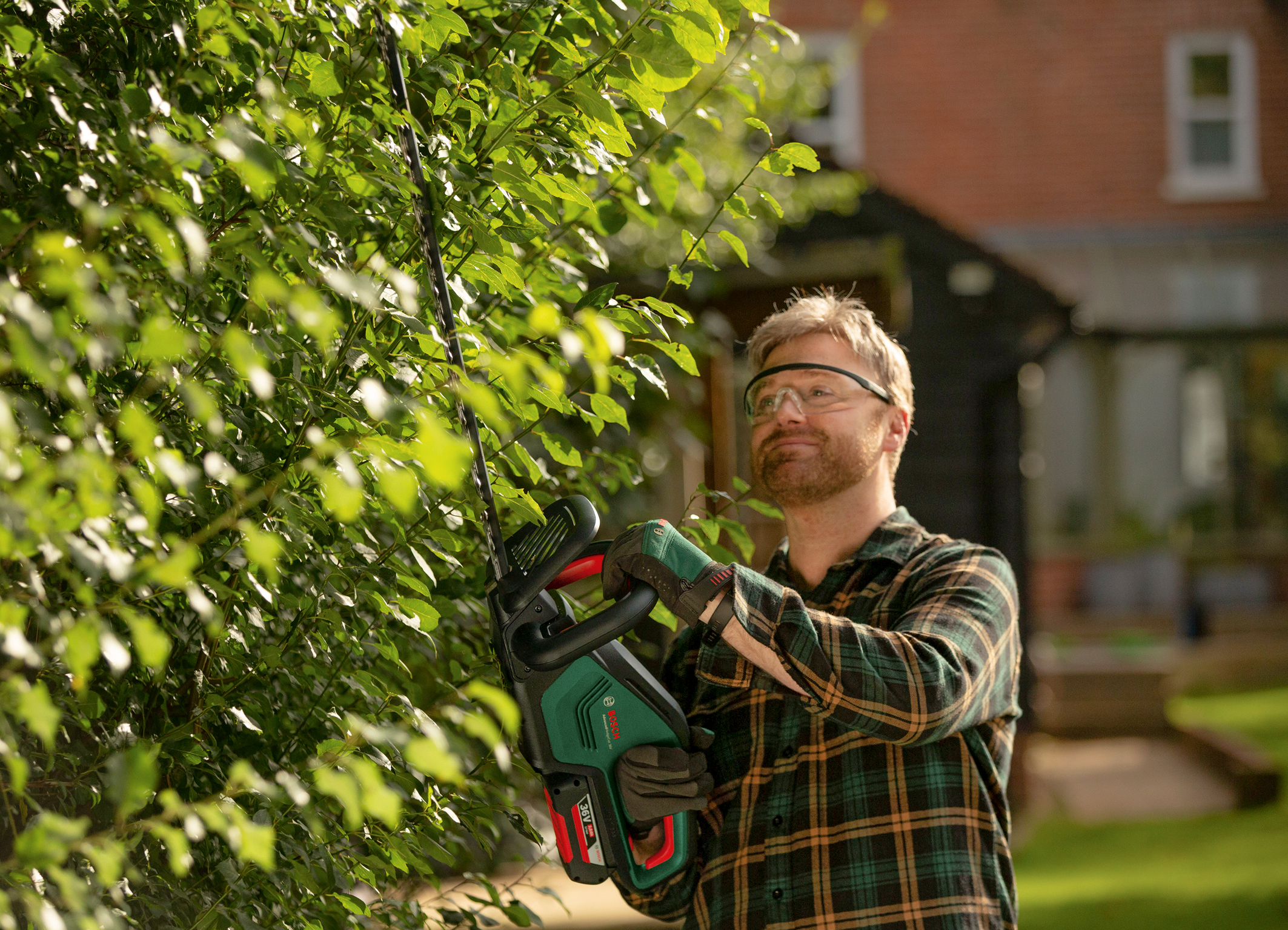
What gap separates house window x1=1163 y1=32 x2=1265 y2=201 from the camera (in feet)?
49.2

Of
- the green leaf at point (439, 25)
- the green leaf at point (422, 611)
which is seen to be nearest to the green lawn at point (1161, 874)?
the green leaf at point (422, 611)

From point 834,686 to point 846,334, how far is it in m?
0.76

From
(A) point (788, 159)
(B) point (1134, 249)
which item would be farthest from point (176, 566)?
(B) point (1134, 249)

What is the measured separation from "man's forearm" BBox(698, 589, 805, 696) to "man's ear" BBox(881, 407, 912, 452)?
26.0 inches

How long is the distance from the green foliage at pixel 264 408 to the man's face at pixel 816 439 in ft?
1.35

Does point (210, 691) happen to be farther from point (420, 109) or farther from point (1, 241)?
point (420, 109)

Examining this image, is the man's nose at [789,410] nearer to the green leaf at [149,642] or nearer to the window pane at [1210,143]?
the green leaf at [149,642]

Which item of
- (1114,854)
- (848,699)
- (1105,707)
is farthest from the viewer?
(1105,707)

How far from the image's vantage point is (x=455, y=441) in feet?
3.12

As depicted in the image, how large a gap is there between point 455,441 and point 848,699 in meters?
1.01

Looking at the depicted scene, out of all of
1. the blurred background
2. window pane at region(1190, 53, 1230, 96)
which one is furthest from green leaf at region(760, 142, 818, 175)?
window pane at region(1190, 53, 1230, 96)

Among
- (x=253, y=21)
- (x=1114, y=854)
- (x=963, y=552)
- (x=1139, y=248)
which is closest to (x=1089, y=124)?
(x=1139, y=248)

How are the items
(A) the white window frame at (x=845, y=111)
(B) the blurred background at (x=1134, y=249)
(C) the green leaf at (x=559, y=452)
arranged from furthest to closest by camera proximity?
(A) the white window frame at (x=845, y=111)
(B) the blurred background at (x=1134, y=249)
(C) the green leaf at (x=559, y=452)

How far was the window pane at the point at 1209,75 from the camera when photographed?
49.9ft
